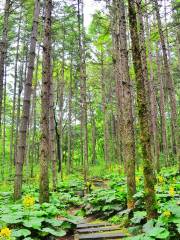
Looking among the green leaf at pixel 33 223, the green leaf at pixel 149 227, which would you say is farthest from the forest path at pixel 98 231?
the green leaf at pixel 149 227

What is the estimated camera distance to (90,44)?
21.0 meters

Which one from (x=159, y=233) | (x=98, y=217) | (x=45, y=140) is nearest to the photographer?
(x=159, y=233)

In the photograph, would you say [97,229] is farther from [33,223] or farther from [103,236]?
[33,223]

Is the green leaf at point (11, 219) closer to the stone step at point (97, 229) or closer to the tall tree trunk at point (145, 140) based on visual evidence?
the stone step at point (97, 229)

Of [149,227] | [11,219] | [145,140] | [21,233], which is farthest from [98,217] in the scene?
[145,140]

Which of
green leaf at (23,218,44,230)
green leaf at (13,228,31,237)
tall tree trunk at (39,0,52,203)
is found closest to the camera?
green leaf at (13,228,31,237)

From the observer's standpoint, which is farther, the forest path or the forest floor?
the forest path

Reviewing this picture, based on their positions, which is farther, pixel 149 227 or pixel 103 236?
pixel 103 236

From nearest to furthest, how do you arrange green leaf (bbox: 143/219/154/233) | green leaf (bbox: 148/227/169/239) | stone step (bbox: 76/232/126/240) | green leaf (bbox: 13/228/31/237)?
green leaf (bbox: 148/227/169/239)
green leaf (bbox: 143/219/154/233)
green leaf (bbox: 13/228/31/237)
stone step (bbox: 76/232/126/240)

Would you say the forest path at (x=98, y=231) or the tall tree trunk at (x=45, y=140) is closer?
the forest path at (x=98, y=231)

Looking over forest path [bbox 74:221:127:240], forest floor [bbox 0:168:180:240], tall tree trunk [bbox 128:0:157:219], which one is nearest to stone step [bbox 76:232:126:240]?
forest path [bbox 74:221:127:240]

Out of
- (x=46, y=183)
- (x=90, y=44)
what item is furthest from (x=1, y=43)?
(x=90, y=44)

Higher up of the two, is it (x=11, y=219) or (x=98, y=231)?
(x=11, y=219)

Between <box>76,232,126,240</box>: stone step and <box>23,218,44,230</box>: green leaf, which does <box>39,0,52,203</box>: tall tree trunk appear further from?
<box>23,218,44,230</box>: green leaf
